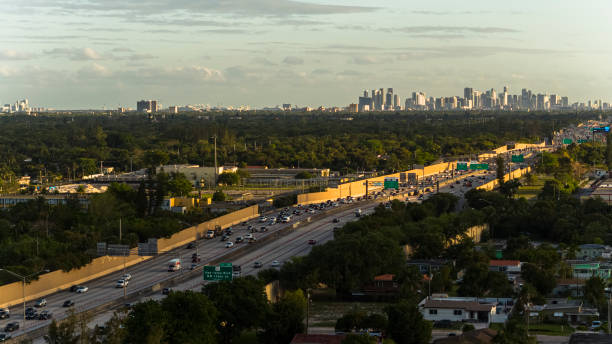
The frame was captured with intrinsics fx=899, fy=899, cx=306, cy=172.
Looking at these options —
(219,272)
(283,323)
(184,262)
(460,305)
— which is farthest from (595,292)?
(184,262)

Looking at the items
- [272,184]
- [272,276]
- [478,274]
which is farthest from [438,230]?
[272,184]

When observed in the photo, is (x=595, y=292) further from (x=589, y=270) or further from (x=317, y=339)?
(x=317, y=339)

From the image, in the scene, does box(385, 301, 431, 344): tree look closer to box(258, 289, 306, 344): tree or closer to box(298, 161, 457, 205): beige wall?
box(258, 289, 306, 344): tree

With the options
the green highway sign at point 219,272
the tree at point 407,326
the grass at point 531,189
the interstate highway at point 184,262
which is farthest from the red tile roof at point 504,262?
the grass at point 531,189

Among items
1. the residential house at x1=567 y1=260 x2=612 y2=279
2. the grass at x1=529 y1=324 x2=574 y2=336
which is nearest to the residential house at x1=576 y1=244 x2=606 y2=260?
the residential house at x1=567 y1=260 x2=612 y2=279

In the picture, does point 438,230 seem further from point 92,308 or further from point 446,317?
point 92,308

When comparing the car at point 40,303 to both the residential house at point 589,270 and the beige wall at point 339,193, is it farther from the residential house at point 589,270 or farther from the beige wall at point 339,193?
the beige wall at point 339,193
